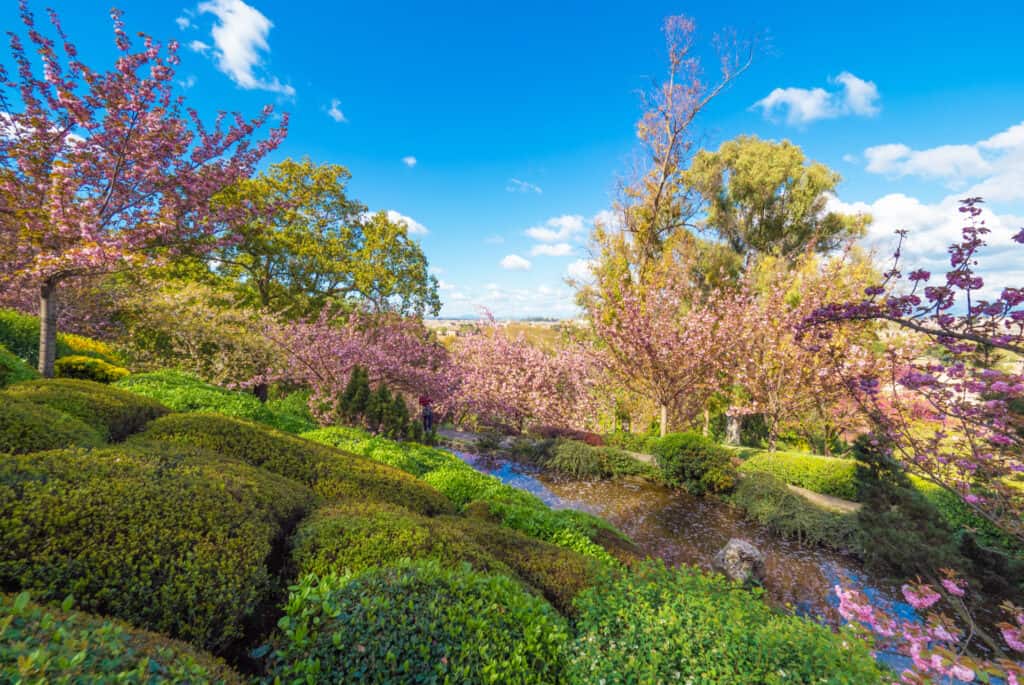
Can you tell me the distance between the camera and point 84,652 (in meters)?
1.39

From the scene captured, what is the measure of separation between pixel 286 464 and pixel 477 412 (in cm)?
1160

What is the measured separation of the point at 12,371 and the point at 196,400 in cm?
234

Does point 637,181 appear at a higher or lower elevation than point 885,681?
higher

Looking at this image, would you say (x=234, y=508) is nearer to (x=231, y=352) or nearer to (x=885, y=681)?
(x=885, y=681)

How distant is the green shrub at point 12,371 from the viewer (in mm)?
5957

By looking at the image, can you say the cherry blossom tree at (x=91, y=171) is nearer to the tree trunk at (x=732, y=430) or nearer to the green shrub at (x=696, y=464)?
the green shrub at (x=696, y=464)

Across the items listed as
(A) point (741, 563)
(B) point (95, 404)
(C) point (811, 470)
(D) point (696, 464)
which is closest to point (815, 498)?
(C) point (811, 470)

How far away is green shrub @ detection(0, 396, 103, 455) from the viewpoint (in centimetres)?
326

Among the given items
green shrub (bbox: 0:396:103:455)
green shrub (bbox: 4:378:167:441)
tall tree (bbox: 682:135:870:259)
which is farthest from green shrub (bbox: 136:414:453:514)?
tall tree (bbox: 682:135:870:259)

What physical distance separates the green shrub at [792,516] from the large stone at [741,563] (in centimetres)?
226

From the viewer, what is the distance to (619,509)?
9273mm

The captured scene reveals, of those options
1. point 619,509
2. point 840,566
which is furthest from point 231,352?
point 840,566

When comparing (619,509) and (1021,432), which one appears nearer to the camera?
(1021,432)

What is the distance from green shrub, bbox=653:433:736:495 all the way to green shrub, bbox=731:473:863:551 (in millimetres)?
552
